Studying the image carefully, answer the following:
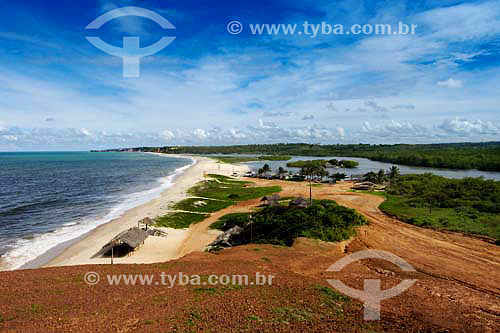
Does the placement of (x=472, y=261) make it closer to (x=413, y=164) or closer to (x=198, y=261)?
(x=198, y=261)

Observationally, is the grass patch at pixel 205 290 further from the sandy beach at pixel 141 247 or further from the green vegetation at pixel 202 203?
the green vegetation at pixel 202 203

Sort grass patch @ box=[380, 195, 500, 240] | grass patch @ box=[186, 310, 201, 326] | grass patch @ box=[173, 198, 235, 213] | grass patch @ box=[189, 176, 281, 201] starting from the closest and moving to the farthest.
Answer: grass patch @ box=[186, 310, 201, 326] → grass patch @ box=[380, 195, 500, 240] → grass patch @ box=[173, 198, 235, 213] → grass patch @ box=[189, 176, 281, 201]

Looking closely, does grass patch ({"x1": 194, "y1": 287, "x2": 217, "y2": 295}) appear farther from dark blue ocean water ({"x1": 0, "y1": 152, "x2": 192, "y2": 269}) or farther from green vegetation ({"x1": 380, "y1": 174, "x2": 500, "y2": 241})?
green vegetation ({"x1": 380, "y1": 174, "x2": 500, "y2": 241})

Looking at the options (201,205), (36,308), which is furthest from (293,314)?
(201,205)

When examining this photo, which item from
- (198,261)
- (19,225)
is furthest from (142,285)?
(19,225)

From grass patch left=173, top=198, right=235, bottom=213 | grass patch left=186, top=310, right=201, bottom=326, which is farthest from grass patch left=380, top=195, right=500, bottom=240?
grass patch left=186, top=310, right=201, bottom=326

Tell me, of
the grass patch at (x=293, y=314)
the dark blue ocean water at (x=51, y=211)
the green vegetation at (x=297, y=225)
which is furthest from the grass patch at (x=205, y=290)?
the dark blue ocean water at (x=51, y=211)
